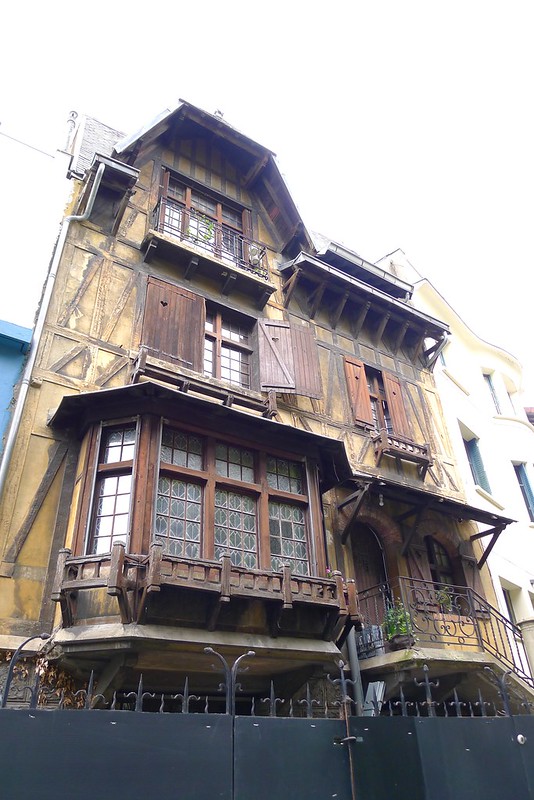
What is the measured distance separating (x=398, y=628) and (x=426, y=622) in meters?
1.15

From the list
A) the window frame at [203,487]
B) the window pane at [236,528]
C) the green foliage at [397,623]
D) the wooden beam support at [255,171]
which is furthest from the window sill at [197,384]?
the wooden beam support at [255,171]

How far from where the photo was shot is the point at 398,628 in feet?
32.4

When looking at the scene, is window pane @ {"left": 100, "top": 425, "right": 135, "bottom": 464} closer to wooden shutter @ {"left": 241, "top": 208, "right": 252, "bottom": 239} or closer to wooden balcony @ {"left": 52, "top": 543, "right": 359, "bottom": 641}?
wooden balcony @ {"left": 52, "top": 543, "right": 359, "bottom": 641}

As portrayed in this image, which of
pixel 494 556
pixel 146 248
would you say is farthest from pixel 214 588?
pixel 494 556

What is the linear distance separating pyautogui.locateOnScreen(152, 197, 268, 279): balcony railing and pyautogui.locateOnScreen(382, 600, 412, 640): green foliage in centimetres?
751

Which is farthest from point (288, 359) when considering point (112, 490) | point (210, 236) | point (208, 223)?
point (112, 490)

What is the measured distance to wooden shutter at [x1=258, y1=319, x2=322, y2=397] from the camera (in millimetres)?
11895

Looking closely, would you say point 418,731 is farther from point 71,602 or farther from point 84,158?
point 84,158

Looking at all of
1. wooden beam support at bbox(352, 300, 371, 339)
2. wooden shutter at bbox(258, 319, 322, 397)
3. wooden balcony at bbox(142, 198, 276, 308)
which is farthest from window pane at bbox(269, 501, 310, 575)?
wooden beam support at bbox(352, 300, 371, 339)

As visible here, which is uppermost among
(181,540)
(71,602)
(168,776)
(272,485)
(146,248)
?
(146,248)

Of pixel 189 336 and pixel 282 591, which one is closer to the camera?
pixel 282 591

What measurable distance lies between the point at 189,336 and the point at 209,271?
184 centimetres

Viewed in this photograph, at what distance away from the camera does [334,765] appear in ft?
16.0

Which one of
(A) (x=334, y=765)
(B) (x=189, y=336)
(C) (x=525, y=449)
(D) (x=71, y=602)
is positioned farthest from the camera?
(C) (x=525, y=449)
